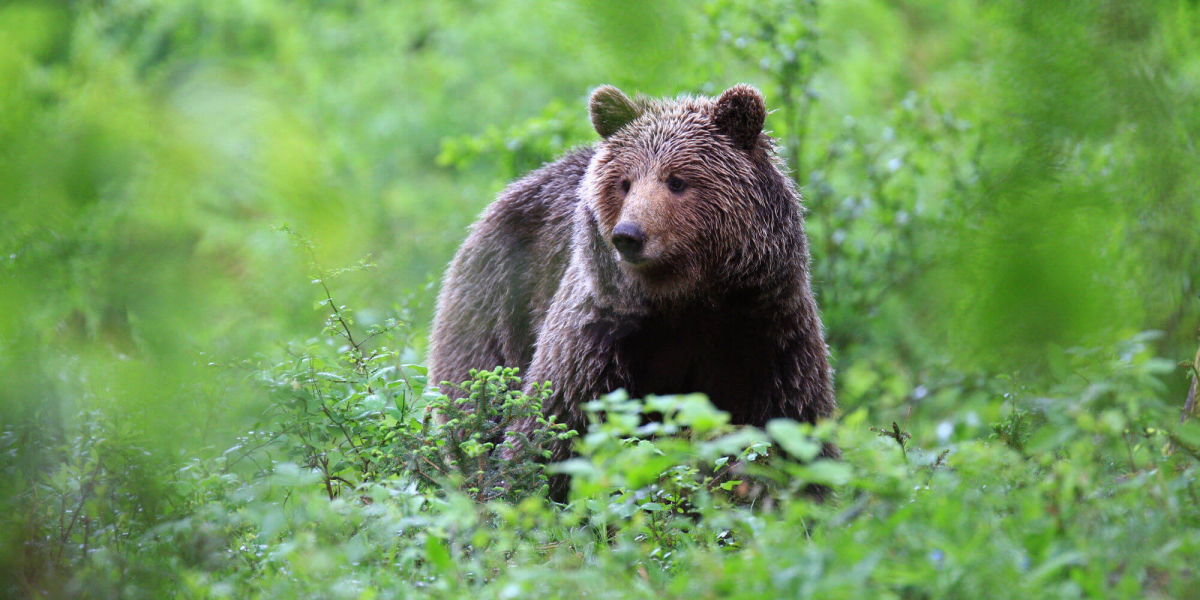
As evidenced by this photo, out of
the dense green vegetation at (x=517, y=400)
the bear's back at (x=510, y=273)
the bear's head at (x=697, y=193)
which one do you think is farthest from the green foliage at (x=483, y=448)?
the bear's back at (x=510, y=273)

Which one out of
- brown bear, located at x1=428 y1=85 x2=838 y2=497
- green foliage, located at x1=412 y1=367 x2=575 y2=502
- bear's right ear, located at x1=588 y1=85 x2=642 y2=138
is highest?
bear's right ear, located at x1=588 y1=85 x2=642 y2=138

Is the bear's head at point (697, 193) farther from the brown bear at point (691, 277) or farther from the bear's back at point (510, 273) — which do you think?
the bear's back at point (510, 273)

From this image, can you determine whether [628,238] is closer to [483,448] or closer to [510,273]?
[483,448]

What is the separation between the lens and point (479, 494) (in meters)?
3.65

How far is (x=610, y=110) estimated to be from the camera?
4684 millimetres

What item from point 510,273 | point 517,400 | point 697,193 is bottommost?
point 517,400

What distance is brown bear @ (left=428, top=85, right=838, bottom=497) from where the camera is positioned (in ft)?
14.4

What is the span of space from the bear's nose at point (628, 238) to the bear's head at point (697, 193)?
8 cm

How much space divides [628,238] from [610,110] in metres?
0.92

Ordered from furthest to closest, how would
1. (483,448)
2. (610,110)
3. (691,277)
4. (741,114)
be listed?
(610,110) → (741,114) → (691,277) → (483,448)

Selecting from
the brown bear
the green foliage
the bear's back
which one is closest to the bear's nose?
the brown bear

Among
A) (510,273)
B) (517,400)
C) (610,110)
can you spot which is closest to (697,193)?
(610,110)

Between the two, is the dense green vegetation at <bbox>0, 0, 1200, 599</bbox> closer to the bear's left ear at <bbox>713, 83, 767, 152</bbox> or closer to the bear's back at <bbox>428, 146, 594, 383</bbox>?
the bear's back at <bbox>428, 146, 594, 383</bbox>

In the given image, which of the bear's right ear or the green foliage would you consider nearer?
the green foliage
